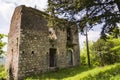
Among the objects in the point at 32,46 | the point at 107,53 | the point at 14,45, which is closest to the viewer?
the point at 32,46

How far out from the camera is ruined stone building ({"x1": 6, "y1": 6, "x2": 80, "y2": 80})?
19.5 meters

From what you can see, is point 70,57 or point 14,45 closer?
point 14,45

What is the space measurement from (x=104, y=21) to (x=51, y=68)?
10.1 m

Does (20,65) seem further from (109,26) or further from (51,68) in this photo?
A: (109,26)

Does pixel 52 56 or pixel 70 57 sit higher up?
pixel 52 56

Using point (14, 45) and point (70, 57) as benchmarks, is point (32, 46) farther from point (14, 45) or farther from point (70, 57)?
point (70, 57)

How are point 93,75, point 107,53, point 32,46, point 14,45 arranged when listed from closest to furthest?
point 93,75, point 32,46, point 14,45, point 107,53

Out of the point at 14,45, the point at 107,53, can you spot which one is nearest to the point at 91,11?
the point at 14,45

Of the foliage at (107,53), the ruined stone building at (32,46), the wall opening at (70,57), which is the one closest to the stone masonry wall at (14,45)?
the ruined stone building at (32,46)

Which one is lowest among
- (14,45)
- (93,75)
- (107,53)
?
(93,75)

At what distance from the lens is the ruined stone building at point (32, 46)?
1950 centimetres

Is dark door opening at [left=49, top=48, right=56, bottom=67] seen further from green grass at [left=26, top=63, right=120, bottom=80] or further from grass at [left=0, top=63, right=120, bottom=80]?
green grass at [left=26, top=63, right=120, bottom=80]

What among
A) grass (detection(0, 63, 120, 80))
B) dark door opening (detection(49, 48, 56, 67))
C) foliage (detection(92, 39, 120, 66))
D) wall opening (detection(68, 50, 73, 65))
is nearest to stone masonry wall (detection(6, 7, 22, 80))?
grass (detection(0, 63, 120, 80))

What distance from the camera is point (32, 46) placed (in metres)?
20.5
